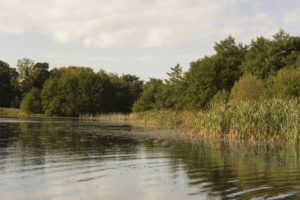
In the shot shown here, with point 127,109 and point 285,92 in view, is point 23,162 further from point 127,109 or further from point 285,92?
point 127,109

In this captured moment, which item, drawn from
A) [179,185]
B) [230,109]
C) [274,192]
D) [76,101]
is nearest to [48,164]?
[179,185]

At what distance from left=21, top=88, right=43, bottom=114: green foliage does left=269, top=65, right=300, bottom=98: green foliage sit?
68.3 metres

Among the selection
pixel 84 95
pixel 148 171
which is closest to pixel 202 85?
pixel 84 95

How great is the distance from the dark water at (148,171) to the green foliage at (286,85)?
1931 centimetres

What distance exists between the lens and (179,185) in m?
18.0

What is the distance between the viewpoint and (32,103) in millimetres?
111312

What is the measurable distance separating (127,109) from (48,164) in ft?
296

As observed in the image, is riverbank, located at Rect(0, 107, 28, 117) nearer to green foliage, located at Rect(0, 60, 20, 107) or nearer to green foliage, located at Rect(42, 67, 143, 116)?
green foliage, located at Rect(42, 67, 143, 116)

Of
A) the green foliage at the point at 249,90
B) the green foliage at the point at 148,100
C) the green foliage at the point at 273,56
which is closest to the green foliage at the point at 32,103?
the green foliage at the point at 148,100

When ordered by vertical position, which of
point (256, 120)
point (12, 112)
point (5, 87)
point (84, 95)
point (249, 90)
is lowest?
point (256, 120)

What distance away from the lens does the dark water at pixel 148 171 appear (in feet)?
54.2

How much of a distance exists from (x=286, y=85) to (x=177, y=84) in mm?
35604

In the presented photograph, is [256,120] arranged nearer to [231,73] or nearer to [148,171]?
[148,171]

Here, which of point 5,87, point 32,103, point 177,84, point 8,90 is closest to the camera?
point 177,84
